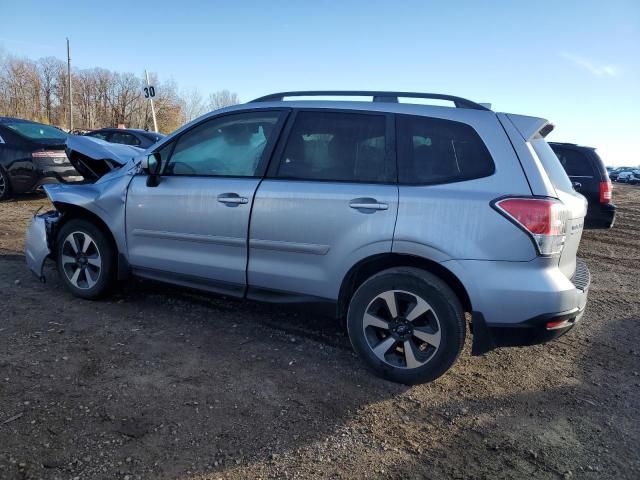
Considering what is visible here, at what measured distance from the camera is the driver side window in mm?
3621

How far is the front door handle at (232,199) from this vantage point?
350 centimetres

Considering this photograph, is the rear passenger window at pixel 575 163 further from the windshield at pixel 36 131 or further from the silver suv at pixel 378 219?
the windshield at pixel 36 131

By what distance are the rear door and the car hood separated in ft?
5.99

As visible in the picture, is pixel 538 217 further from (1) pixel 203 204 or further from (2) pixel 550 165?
(1) pixel 203 204

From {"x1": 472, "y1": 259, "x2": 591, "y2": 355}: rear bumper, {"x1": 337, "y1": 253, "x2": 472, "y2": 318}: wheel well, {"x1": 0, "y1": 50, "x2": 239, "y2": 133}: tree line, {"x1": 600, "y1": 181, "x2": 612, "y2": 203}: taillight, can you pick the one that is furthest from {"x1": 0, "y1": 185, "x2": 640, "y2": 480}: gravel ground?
{"x1": 0, "y1": 50, "x2": 239, "y2": 133}: tree line

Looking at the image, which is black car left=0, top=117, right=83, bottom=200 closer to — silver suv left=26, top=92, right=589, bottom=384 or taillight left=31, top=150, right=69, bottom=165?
taillight left=31, top=150, right=69, bottom=165

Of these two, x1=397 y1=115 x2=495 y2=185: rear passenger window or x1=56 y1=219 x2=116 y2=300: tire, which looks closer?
x1=397 y1=115 x2=495 y2=185: rear passenger window

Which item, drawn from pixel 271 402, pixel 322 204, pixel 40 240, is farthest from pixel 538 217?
pixel 40 240

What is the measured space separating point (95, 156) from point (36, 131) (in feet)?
19.4

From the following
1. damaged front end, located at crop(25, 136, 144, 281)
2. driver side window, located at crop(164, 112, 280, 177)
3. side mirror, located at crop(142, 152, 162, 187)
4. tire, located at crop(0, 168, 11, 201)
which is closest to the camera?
driver side window, located at crop(164, 112, 280, 177)

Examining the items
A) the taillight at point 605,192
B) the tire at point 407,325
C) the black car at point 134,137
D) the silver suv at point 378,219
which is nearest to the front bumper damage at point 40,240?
the silver suv at point 378,219

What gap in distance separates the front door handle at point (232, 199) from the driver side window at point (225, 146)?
0.60 ft

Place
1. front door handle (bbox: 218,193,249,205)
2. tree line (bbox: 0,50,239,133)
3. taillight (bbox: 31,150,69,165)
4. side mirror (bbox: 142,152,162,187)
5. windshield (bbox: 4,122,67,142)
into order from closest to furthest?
front door handle (bbox: 218,193,249,205), side mirror (bbox: 142,152,162,187), taillight (bbox: 31,150,69,165), windshield (bbox: 4,122,67,142), tree line (bbox: 0,50,239,133)

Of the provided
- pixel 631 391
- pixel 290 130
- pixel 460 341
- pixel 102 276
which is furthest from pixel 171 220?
pixel 631 391
